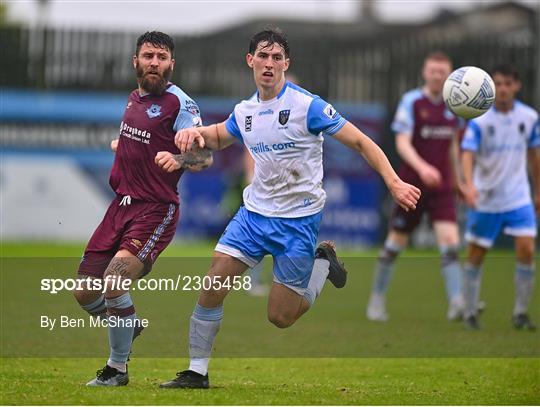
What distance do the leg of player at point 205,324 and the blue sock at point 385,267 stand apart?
5.48m

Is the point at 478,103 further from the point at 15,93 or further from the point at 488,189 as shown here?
the point at 15,93

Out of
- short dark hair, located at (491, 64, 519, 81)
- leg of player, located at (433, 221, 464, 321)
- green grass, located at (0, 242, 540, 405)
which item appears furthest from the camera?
leg of player, located at (433, 221, 464, 321)

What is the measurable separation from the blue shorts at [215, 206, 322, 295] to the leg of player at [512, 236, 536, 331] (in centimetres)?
468

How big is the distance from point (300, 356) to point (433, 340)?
1.65m

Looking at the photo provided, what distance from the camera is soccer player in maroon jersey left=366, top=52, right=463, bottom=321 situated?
14062 mm

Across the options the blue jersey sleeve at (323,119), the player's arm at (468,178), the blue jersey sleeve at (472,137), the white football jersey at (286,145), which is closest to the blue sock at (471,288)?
the player's arm at (468,178)

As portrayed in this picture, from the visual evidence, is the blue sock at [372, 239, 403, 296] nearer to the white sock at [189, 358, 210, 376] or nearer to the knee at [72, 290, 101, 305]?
the knee at [72, 290, 101, 305]

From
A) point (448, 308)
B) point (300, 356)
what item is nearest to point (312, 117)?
point (300, 356)

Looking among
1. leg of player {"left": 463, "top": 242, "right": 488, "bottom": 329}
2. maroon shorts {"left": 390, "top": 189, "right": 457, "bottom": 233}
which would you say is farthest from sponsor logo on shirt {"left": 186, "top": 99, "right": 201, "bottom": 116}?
maroon shorts {"left": 390, "top": 189, "right": 457, "bottom": 233}

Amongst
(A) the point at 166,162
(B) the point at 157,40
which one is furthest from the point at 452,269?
(A) the point at 166,162

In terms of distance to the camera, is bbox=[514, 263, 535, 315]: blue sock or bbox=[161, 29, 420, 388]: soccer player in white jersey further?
bbox=[514, 263, 535, 315]: blue sock

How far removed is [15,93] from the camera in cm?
2577

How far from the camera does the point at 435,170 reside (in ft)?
46.5

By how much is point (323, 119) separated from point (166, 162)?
1.14 metres
